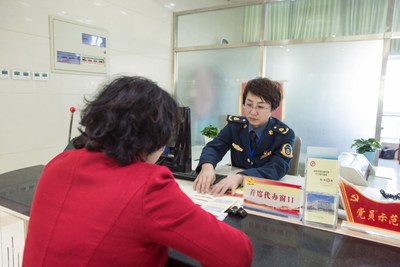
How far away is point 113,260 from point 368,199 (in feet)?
2.63

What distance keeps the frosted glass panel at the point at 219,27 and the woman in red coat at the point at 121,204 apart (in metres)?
3.50

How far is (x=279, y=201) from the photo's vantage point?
1.05m

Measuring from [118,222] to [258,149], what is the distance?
130 centimetres

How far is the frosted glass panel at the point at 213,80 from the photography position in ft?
12.9

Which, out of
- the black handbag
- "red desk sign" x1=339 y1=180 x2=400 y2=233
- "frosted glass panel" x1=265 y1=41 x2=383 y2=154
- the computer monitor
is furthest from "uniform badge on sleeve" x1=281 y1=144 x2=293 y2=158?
the black handbag

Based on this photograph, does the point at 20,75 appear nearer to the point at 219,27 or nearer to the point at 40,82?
the point at 40,82

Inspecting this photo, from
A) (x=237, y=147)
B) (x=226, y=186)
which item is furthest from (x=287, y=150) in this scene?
(x=226, y=186)

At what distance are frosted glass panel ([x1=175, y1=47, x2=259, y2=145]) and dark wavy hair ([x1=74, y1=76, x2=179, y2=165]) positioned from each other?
330 cm

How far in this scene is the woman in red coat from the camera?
0.59 meters

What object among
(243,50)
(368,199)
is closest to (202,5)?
(243,50)

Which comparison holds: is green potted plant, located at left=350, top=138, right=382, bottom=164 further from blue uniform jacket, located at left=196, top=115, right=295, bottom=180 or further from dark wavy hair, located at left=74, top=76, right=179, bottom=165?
dark wavy hair, located at left=74, top=76, right=179, bottom=165

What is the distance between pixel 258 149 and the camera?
1779 millimetres

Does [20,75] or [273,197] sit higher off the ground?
[20,75]

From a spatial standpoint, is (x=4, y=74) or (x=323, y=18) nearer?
(x=4, y=74)
